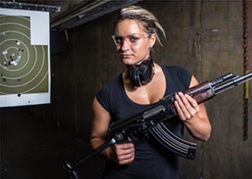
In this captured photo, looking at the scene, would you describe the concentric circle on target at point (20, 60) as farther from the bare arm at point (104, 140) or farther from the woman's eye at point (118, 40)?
the woman's eye at point (118, 40)

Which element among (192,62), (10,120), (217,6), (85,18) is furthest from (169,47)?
(10,120)

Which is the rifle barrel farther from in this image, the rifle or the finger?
the finger

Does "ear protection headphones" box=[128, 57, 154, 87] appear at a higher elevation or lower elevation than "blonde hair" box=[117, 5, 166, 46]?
lower

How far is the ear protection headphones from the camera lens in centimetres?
110

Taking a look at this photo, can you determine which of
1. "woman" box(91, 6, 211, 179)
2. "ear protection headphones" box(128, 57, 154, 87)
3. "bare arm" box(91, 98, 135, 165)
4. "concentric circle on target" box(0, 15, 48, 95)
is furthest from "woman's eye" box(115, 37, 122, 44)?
"concentric circle on target" box(0, 15, 48, 95)

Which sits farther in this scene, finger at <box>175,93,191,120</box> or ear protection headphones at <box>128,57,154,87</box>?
ear protection headphones at <box>128,57,154,87</box>

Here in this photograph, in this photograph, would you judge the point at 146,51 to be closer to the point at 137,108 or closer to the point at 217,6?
the point at 137,108

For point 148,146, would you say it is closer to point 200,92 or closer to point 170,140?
point 170,140

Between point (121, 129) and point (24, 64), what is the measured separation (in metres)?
1.52

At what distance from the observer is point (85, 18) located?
147 inches

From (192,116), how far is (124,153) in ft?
0.92

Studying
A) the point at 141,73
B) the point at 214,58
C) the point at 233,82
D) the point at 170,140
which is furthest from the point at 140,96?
the point at 214,58

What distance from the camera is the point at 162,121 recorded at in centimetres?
110

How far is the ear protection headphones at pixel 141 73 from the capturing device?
1102 mm
